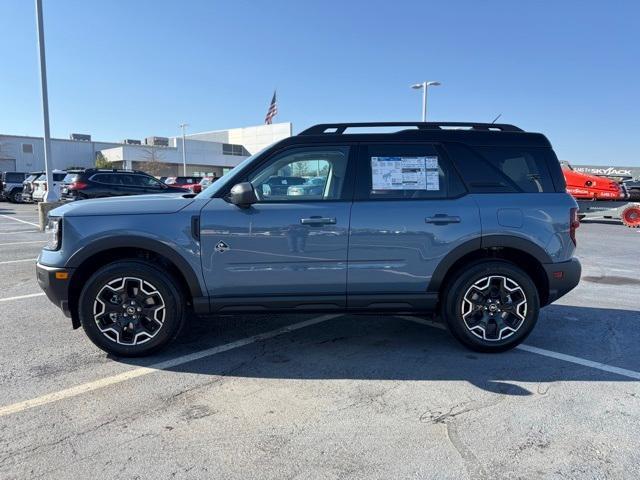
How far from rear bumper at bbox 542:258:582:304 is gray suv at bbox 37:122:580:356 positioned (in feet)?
0.04

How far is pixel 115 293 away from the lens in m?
3.95

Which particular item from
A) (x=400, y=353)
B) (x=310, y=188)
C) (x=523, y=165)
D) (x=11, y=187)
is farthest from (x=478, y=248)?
(x=11, y=187)

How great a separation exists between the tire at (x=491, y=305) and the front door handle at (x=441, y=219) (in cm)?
46

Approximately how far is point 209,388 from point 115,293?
3.84 feet

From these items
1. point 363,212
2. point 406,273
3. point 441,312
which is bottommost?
point 441,312

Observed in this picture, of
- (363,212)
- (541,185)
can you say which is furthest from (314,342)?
(541,185)

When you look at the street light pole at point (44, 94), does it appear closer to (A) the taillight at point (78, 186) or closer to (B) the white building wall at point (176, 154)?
(A) the taillight at point (78, 186)

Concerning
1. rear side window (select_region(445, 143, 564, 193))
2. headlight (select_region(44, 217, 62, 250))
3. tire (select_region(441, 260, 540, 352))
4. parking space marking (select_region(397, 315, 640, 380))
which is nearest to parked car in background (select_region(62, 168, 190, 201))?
headlight (select_region(44, 217, 62, 250))

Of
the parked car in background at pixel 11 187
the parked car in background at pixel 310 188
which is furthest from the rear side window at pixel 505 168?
the parked car in background at pixel 11 187

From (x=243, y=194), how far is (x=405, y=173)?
4.67 feet

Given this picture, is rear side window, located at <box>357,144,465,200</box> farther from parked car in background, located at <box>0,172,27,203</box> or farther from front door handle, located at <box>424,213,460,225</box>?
parked car in background, located at <box>0,172,27,203</box>

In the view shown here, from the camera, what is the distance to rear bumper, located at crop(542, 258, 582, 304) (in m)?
4.20

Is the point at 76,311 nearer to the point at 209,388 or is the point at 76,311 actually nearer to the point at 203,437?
the point at 209,388

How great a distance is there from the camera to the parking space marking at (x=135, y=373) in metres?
3.27
